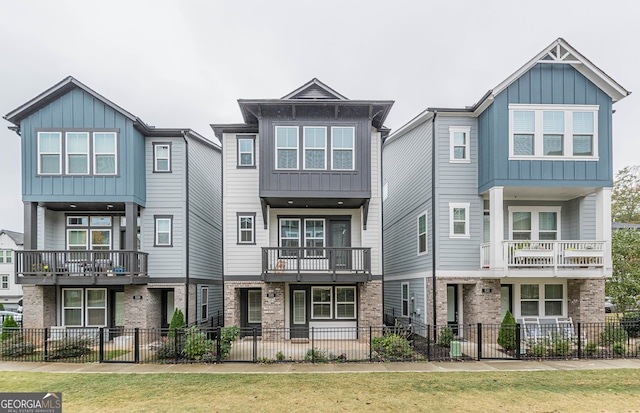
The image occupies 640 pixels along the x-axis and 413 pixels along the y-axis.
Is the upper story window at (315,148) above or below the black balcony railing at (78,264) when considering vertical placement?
above

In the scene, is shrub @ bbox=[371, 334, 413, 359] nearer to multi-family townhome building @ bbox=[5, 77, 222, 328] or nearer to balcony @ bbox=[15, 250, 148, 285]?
multi-family townhome building @ bbox=[5, 77, 222, 328]

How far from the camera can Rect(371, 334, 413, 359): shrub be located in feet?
41.0

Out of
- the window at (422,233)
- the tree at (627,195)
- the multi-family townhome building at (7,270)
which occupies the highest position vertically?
the tree at (627,195)

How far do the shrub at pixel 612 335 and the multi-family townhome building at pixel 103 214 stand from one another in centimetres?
1574

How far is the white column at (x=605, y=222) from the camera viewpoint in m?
14.9

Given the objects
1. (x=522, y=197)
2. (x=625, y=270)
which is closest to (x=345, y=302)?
(x=522, y=197)

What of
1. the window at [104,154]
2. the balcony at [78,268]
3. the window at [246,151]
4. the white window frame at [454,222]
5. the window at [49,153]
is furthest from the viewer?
the window at [246,151]

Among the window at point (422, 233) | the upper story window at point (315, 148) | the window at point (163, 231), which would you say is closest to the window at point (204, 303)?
the window at point (163, 231)

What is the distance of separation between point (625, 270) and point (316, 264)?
17031 mm

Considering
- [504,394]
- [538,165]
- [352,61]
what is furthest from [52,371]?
[352,61]

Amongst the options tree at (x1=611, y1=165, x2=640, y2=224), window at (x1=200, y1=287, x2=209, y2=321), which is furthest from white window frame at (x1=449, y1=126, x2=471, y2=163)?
tree at (x1=611, y1=165, x2=640, y2=224)

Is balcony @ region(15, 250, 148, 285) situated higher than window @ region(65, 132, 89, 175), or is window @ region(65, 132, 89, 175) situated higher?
window @ region(65, 132, 89, 175)

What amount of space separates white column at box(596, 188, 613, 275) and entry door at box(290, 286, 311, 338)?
37.8ft

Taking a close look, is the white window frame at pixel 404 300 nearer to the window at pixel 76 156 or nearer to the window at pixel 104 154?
the window at pixel 104 154
